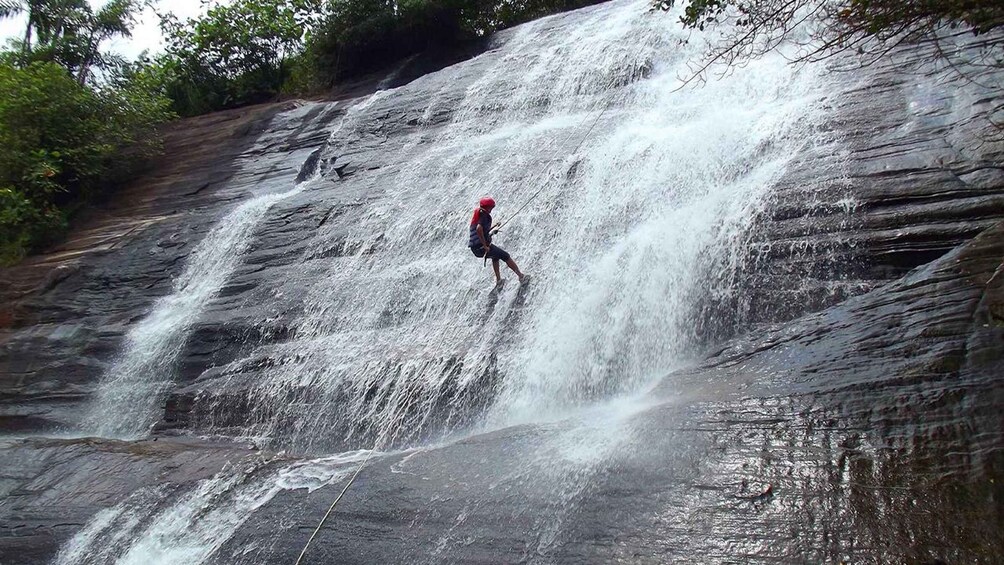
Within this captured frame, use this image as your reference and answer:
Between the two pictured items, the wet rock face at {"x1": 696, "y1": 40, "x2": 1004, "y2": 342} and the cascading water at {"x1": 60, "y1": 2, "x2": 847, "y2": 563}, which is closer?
the wet rock face at {"x1": 696, "y1": 40, "x2": 1004, "y2": 342}

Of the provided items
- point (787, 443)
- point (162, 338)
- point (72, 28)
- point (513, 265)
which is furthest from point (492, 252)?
point (72, 28)

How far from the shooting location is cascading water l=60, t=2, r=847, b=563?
7492 millimetres

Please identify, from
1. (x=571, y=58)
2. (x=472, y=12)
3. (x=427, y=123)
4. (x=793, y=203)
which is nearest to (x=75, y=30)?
(x=472, y=12)

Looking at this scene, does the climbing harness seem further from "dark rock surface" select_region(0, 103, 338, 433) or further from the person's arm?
"dark rock surface" select_region(0, 103, 338, 433)

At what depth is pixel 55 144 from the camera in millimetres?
16406

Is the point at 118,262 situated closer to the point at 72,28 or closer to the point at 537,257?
the point at 537,257

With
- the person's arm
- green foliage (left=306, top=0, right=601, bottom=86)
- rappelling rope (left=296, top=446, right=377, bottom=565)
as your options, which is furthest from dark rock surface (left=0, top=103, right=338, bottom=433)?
the person's arm

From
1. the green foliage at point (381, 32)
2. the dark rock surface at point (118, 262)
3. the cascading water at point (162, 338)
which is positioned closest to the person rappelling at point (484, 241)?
the cascading water at point (162, 338)

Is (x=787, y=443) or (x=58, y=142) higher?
→ (x=58, y=142)

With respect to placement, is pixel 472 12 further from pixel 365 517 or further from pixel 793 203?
pixel 365 517

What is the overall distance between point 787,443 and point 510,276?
4.81 meters

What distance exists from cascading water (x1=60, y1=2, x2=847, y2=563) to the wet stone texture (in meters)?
0.30

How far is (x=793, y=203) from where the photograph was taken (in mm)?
7488

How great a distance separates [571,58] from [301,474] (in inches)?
399
